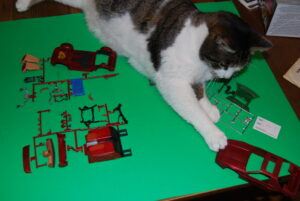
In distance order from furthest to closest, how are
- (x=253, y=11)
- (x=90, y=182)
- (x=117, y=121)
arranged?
(x=253, y=11) → (x=117, y=121) → (x=90, y=182)

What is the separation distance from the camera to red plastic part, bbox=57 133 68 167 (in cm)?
99

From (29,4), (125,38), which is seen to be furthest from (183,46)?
(29,4)

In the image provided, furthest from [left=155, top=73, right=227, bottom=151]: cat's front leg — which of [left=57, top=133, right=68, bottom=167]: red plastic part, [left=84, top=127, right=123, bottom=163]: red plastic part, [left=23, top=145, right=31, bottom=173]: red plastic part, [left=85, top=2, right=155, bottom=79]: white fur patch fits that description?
[left=23, top=145, right=31, bottom=173]: red plastic part

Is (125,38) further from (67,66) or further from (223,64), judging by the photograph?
(223,64)

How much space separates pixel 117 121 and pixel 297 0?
0.77 meters

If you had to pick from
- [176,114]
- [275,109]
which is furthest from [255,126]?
[176,114]

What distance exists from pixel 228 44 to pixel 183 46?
159mm

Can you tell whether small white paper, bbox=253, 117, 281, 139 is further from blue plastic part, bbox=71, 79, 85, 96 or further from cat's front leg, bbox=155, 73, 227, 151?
blue plastic part, bbox=71, 79, 85, 96

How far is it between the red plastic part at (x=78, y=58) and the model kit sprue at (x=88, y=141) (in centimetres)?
17

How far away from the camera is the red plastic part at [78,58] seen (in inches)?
46.2

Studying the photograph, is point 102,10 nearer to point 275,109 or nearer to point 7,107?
point 7,107

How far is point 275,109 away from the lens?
1.16 meters

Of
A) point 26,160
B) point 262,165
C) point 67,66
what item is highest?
point 67,66

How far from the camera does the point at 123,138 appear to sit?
1.05 m
